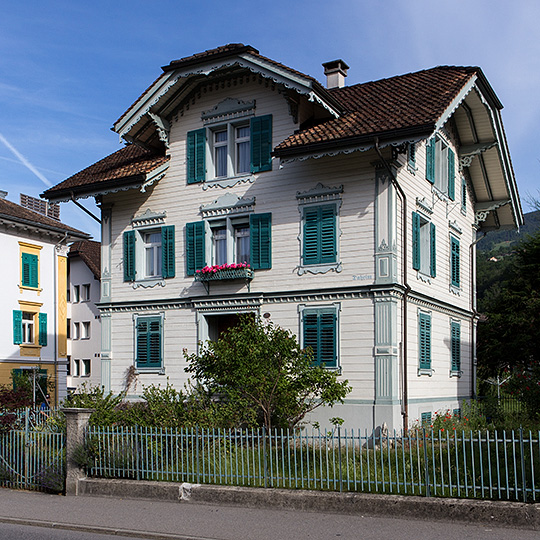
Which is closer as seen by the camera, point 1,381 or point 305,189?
point 305,189

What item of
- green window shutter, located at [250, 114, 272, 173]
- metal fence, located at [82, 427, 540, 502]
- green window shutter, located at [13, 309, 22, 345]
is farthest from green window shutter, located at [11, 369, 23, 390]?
metal fence, located at [82, 427, 540, 502]

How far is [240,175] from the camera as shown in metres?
20.2

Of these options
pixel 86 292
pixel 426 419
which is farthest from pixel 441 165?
pixel 86 292

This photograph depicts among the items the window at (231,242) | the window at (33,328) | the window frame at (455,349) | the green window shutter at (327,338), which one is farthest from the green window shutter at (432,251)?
the window at (33,328)

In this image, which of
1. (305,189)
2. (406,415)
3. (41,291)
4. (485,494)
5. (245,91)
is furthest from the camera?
(41,291)

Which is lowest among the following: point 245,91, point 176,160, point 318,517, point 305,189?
point 318,517

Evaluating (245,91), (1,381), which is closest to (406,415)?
(245,91)

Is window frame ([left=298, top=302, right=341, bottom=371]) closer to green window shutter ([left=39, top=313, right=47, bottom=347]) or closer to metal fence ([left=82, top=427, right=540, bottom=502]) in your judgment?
metal fence ([left=82, top=427, right=540, bottom=502])

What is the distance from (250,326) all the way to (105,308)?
8394 mm

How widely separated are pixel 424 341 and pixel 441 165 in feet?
18.8

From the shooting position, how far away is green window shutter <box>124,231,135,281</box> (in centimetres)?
2186

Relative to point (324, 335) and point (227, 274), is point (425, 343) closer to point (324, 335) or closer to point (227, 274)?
point (324, 335)

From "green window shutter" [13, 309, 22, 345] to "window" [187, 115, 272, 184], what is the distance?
46.8 feet

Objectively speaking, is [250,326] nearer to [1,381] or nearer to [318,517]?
[318,517]
